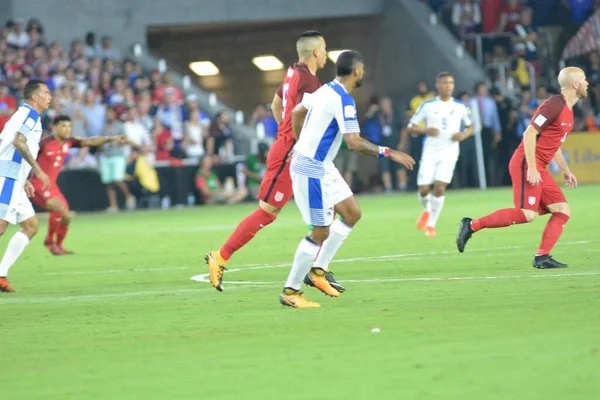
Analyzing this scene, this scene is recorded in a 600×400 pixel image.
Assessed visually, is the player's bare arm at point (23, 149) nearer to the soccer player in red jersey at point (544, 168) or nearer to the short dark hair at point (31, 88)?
the short dark hair at point (31, 88)

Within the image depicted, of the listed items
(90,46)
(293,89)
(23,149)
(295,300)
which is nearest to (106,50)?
(90,46)

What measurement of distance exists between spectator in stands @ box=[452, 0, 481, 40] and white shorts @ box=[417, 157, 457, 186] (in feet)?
57.4

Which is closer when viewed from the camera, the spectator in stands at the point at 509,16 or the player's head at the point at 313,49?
the player's head at the point at 313,49

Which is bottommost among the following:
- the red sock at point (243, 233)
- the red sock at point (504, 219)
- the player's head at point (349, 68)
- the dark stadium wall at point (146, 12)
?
the red sock at point (504, 219)

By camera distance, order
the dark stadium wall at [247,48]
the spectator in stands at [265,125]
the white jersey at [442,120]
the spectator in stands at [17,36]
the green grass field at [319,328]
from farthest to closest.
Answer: the dark stadium wall at [247,48]
the spectator in stands at [265,125]
the spectator in stands at [17,36]
the white jersey at [442,120]
the green grass field at [319,328]

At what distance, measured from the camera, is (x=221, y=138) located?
3006cm

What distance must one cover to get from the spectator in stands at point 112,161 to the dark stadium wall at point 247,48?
9.68 m

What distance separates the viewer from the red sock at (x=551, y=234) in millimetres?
11430

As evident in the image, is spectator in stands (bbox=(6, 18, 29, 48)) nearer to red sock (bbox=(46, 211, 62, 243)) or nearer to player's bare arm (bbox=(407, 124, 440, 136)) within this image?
red sock (bbox=(46, 211, 62, 243))

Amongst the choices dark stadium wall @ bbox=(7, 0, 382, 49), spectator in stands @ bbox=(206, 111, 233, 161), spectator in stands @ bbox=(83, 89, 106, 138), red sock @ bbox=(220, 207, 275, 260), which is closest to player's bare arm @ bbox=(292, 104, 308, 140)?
red sock @ bbox=(220, 207, 275, 260)

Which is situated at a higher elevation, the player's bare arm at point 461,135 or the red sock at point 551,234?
the player's bare arm at point 461,135

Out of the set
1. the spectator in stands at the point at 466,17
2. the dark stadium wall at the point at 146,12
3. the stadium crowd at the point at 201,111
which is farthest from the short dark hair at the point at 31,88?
the spectator in stands at the point at 466,17

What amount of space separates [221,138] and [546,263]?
63.3 feet

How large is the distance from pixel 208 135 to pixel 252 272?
1746cm
